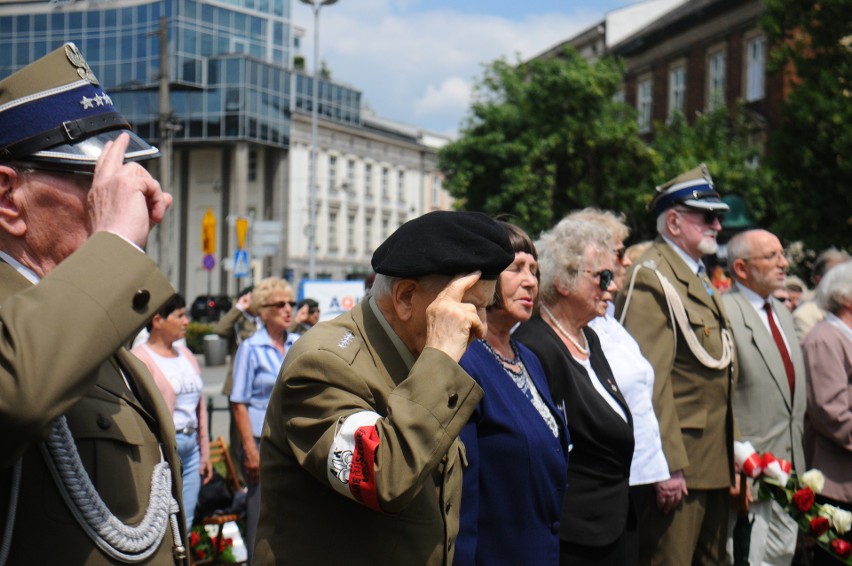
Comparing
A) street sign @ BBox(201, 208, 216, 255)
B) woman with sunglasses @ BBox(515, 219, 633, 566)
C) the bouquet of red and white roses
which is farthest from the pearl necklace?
street sign @ BBox(201, 208, 216, 255)

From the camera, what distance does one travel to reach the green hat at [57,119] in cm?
212

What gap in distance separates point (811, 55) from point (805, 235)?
2.85 meters

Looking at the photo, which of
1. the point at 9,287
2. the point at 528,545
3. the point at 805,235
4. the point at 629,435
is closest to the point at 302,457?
the point at 9,287

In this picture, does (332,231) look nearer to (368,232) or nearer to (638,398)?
(368,232)

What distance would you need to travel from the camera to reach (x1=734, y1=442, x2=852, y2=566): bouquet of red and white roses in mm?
5500

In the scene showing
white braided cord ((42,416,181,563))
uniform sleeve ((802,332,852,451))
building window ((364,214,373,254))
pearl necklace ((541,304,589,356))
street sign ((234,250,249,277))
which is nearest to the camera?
white braided cord ((42,416,181,563))

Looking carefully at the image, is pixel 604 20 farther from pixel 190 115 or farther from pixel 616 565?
pixel 616 565

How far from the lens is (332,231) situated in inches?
2813

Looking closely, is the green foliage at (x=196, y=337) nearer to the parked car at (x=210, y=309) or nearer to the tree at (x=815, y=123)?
the parked car at (x=210, y=309)

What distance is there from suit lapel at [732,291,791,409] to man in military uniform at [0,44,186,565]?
14.9 ft

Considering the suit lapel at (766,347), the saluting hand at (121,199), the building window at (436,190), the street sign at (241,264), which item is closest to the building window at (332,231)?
the building window at (436,190)

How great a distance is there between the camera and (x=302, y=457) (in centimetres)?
258

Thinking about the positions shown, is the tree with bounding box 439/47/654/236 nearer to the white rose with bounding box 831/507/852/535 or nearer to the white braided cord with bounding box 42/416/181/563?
the white rose with bounding box 831/507/852/535

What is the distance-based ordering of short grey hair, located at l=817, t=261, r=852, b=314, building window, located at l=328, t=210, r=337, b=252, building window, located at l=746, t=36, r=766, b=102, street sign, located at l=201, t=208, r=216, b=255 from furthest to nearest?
building window, located at l=328, t=210, r=337, b=252
building window, located at l=746, t=36, r=766, b=102
street sign, located at l=201, t=208, r=216, b=255
short grey hair, located at l=817, t=261, r=852, b=314
